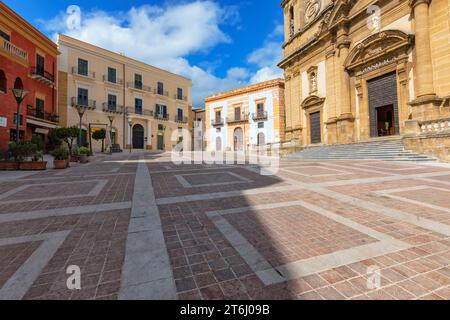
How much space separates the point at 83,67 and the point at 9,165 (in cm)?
2228

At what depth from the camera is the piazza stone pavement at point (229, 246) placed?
1.61 meters

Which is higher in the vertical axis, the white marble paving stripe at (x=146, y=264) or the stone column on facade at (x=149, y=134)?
the stone column on facade at (x=149, y=134)

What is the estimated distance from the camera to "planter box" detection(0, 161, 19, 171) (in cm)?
906

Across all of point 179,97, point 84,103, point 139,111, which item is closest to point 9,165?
point 84,103

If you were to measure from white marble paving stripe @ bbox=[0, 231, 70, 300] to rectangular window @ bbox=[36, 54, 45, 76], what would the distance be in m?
23.2

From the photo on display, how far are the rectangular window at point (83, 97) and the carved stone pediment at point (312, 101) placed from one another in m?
25.7

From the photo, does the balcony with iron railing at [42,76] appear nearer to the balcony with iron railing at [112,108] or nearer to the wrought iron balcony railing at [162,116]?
the balcony with iron railing at [112,108]

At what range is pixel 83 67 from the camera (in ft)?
85.7

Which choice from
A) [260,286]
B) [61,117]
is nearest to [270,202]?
[260,286]

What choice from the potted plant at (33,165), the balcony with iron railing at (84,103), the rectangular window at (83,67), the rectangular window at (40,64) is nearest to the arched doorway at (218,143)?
the balcony with iron railing at (84,103)

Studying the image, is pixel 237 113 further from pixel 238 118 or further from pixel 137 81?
pixel 137 81

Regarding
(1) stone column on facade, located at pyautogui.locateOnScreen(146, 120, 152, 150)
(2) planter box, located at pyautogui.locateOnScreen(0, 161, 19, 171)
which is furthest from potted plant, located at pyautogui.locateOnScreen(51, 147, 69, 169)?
(1) stone column on facade, located at pyautogui.locateOnScreen(146, 120, 152, 150)

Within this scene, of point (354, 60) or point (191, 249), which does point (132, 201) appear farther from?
point (354, 60)
